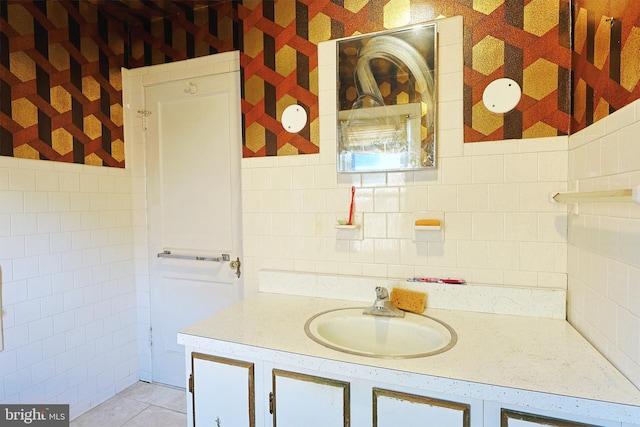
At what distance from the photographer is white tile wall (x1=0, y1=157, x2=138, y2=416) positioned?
1691mm

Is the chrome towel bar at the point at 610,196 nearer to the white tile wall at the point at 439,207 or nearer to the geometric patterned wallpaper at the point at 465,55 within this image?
the white tile wall at the point at 439,207

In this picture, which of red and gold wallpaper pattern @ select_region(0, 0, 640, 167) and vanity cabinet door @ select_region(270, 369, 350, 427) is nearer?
vanity cabinet door @ select_region(270, 369, 350, 427)

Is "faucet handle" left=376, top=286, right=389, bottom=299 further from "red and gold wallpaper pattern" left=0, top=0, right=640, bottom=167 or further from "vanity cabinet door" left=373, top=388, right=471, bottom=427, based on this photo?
"red and gold wallpaper pattern" left=0, top=0, right=640, bottom=167

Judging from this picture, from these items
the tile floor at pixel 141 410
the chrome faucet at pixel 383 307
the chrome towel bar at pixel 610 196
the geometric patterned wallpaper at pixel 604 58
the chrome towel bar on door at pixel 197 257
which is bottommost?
the tile floor at pixel 141 410

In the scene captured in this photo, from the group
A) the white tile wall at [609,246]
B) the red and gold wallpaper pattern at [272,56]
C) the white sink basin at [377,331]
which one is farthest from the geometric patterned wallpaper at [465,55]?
the white sink basin at [377,331]

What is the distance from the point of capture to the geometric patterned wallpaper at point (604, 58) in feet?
2.84

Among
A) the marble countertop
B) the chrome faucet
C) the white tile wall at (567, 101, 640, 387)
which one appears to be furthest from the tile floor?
the white tile wall at (567, 101, 640, 387)

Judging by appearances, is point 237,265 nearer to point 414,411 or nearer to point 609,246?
point 414,411

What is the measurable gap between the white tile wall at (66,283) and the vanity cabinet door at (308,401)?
1.49m

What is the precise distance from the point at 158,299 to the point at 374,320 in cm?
163

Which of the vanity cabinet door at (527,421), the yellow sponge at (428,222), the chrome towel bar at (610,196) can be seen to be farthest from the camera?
the yellow sponge at (428,222)

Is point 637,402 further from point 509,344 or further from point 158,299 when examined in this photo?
point 158,299

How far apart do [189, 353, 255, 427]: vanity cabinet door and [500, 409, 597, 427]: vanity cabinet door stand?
2.54ft

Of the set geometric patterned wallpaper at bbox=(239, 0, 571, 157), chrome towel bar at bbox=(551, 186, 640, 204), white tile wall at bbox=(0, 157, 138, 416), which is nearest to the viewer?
chrome towel bar at bbox=(551, 186, 640, 204)
